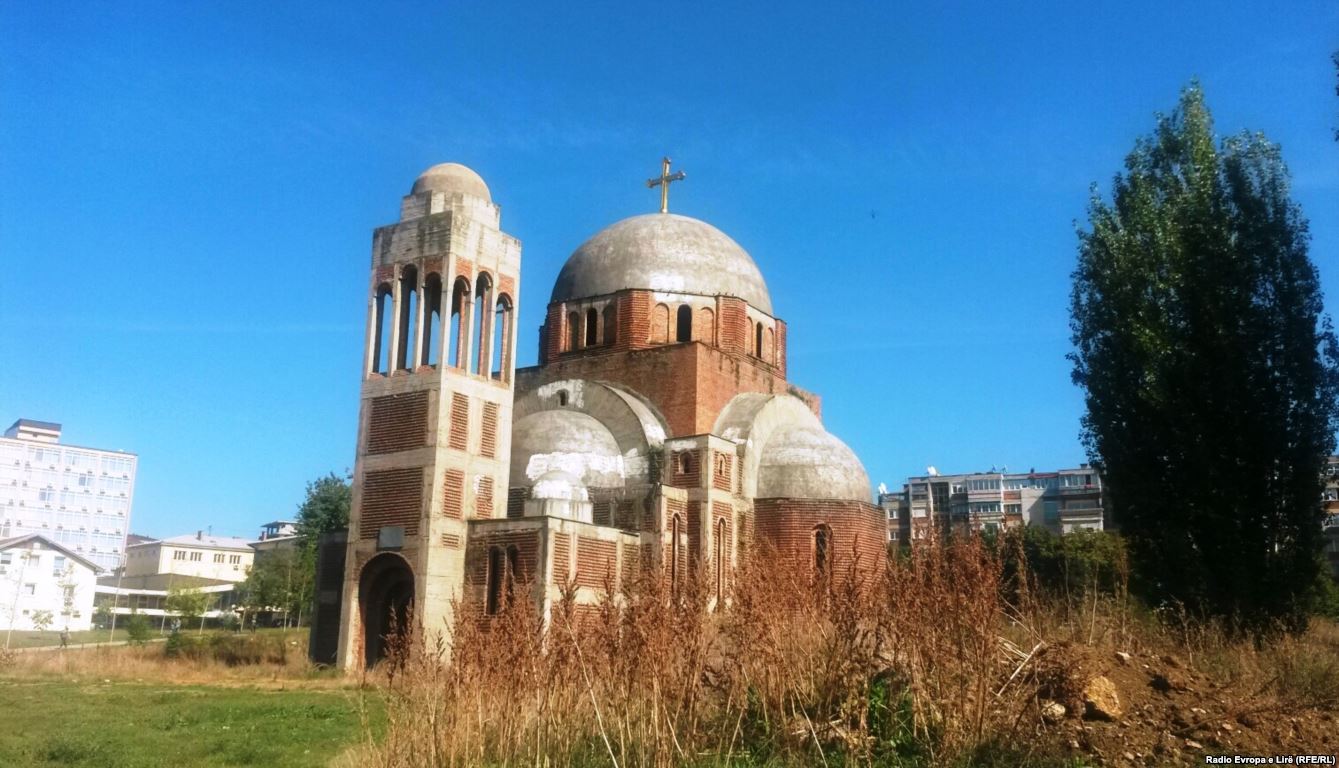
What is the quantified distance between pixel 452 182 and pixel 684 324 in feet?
23.3

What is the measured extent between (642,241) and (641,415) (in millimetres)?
5636

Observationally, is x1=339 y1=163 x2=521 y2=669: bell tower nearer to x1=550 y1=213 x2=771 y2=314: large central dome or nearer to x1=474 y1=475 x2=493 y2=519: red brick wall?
x1=474 y1=475 x2=493 y2=519: red brick wall

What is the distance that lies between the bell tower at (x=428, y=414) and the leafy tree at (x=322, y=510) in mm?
21127

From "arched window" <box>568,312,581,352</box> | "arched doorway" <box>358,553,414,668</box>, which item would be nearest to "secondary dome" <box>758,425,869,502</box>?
"arched window" <box>568,312,581,352</box>

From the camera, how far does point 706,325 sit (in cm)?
2794

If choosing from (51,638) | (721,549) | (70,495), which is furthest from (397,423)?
(70,495)

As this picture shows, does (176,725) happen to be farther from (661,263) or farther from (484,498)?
→ (661,263)

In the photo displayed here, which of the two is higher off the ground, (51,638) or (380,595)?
(380,595)

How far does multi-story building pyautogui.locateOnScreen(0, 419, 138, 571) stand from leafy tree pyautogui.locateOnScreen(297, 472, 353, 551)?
89.1 feet

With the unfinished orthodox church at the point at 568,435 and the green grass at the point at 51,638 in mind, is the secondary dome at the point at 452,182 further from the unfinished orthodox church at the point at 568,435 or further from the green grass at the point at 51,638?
the green grass at the point at 51,638

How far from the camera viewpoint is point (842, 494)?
24812mm

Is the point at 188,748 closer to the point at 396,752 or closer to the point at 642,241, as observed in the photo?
the point at 396,752

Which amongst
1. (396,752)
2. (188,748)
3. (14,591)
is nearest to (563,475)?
(188,748)

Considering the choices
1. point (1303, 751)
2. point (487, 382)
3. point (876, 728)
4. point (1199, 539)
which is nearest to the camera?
point (1303, 751)
